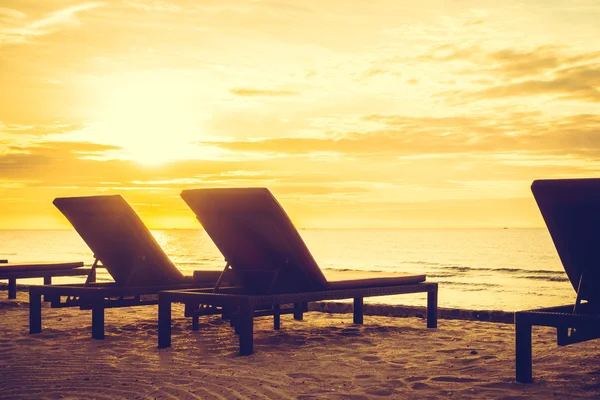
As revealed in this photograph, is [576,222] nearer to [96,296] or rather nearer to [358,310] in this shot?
[358,310]

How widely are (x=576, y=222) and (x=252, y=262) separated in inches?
125

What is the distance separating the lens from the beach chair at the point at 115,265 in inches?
284

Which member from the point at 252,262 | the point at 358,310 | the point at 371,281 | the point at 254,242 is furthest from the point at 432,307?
the point at 254,242

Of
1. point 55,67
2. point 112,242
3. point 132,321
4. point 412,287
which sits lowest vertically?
point 132,321

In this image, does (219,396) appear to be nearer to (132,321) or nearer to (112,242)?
(112,242)

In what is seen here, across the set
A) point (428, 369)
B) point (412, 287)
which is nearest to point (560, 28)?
point (412, 287)

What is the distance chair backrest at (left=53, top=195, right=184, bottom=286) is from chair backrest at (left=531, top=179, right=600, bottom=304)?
13.3 ft

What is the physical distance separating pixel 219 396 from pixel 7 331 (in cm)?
438

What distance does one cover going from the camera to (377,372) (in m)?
5.31

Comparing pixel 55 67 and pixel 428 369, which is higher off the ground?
pixel 55 67

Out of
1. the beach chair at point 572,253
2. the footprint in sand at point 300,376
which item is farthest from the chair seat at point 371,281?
the beach chair at point 572,253

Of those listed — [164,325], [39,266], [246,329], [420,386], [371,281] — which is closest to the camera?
[420,386]

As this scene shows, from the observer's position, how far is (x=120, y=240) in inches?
296

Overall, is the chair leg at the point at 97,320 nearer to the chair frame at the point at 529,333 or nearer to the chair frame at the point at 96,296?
the chair frame at the point at 96,296
